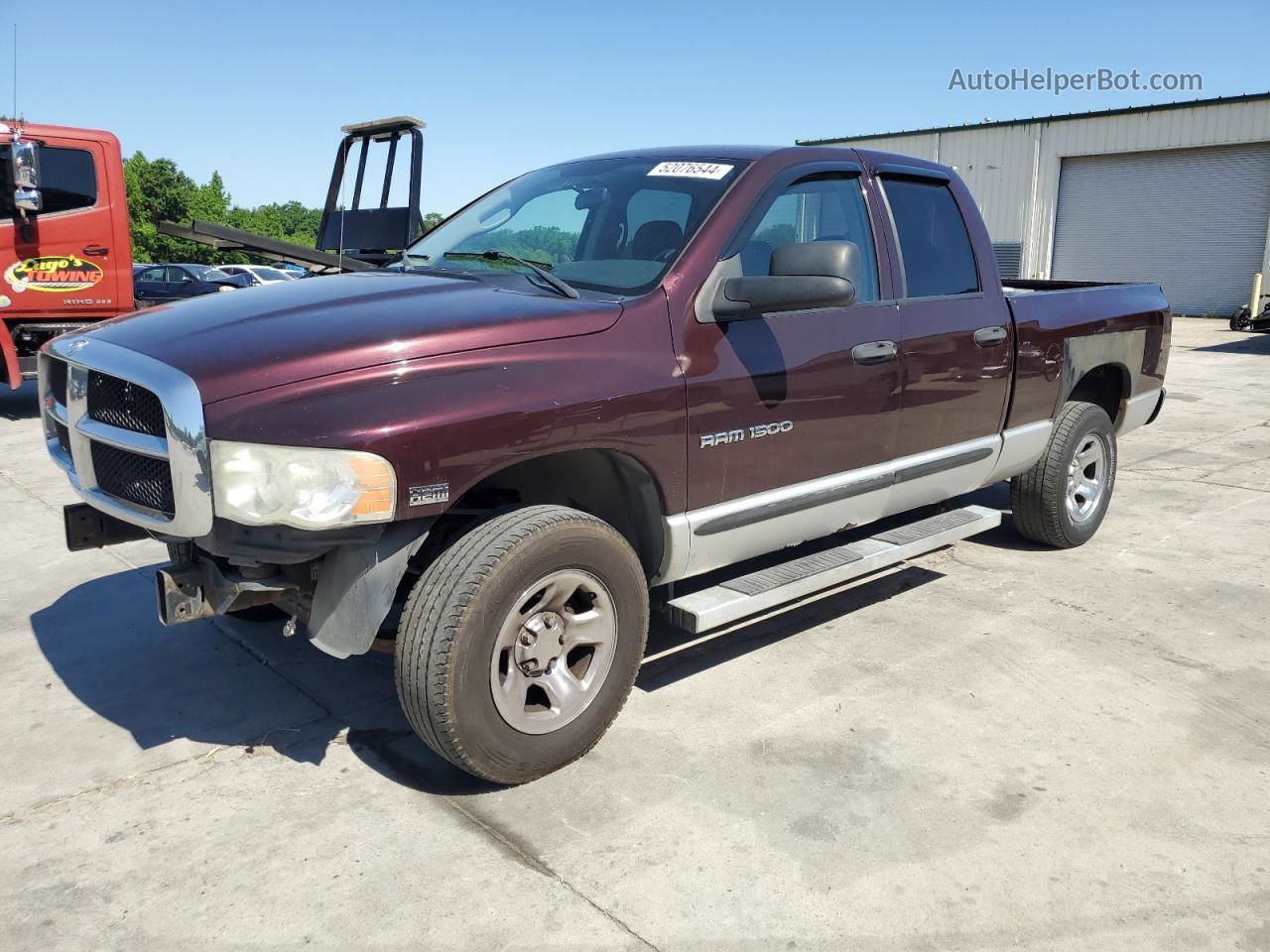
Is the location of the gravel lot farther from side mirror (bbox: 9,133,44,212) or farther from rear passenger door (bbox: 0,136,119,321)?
rear passenger door (bbox: 0,136,119,321)

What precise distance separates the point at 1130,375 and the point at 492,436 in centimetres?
437

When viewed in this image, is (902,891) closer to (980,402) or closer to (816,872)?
(816,872)

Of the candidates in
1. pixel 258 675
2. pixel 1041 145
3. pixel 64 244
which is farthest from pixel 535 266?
pixel 1041 145

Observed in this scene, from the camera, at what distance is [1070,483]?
5.44 m

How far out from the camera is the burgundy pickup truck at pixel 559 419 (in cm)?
265

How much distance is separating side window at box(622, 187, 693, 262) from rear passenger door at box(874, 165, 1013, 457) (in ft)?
3.42

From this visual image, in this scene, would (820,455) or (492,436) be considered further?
(820,455)

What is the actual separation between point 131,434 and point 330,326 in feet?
2.05

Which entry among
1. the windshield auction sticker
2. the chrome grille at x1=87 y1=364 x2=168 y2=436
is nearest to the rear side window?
the chrome grille at x1=87 y1=364 x2=168 y2=436

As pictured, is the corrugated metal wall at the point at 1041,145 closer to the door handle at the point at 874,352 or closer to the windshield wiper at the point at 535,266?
the door handle at the point at 874,352

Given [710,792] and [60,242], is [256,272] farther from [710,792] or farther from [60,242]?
[710,792]

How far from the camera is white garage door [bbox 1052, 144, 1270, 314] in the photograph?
81.0ft

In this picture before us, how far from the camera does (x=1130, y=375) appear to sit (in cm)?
571

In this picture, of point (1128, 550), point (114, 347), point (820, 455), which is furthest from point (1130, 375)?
point (114, 347)
